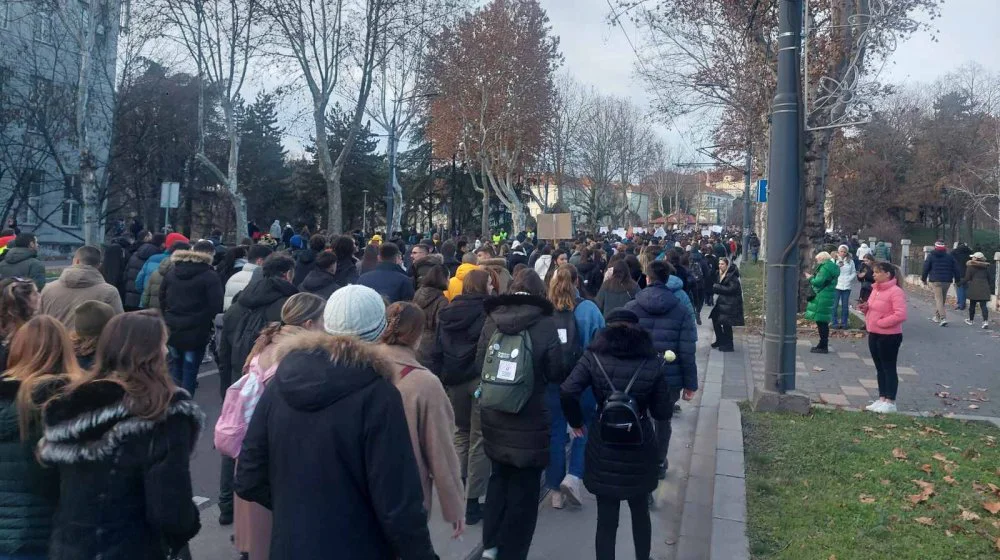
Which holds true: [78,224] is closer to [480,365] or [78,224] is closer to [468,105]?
[468,105]

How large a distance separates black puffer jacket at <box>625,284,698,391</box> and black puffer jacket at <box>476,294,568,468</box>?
1.30 metres

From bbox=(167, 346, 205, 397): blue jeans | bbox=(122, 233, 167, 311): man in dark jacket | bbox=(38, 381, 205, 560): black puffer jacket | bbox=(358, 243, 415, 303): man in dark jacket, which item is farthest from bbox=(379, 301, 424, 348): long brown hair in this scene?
bbox=(122, 233, 167, 311): man in dark jacket

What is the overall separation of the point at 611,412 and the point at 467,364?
1.52 m

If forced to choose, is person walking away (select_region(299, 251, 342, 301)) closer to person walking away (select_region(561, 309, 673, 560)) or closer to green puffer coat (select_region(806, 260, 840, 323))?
person walking away (select_region(561, 309, 673, 560))

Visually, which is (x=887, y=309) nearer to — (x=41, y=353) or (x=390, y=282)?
(x=390, y=282)

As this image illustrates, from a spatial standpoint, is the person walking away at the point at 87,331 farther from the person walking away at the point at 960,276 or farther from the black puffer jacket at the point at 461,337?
the person walking away at the point at 960,276

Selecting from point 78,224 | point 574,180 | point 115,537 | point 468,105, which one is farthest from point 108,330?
point 574,180

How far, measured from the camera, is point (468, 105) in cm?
3562

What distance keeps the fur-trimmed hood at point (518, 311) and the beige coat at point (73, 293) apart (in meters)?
3.66

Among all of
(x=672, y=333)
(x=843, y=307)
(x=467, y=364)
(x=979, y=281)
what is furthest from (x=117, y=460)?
(x=979, y=281)

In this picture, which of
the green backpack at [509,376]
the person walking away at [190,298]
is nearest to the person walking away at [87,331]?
the green backpack at [509,376]

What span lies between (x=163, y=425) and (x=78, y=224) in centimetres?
3695

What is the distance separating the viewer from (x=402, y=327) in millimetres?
3758

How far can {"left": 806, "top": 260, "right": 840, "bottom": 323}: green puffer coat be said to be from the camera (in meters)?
13.1
